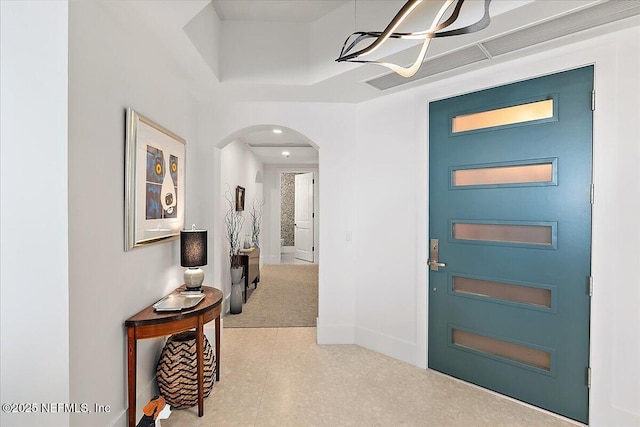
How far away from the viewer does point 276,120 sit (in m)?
3.34

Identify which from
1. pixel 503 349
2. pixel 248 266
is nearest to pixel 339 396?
pixel 503 349

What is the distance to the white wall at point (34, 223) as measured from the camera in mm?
1419

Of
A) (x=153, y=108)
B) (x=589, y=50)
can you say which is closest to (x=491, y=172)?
(x=589, y=50)

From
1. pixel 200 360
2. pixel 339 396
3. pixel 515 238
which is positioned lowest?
pixel 339 396

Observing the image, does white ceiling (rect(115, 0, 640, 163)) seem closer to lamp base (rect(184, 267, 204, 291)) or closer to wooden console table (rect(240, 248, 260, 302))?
lamp base (rect(184, 267, 204, 291))

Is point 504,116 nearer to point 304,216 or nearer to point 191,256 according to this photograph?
point 191,256

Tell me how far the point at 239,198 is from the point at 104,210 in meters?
3.47

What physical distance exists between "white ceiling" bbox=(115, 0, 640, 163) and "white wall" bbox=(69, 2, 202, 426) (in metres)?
0.34

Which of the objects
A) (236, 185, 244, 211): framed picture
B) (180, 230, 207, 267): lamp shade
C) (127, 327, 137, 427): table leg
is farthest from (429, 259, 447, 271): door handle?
(236, 185, 244, 211): framed picture

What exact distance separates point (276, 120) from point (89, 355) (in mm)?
2542

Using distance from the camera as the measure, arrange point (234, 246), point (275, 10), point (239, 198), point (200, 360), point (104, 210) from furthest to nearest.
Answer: point (239, 198) < point (234, 246) < point (275, 10) < point (200, 360) < point (104, 210)

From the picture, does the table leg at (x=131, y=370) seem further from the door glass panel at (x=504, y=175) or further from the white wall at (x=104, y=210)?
the door glass panel at (x=504, y=175)

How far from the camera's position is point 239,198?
16.9 ft

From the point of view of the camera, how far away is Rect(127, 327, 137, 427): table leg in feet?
6.04
